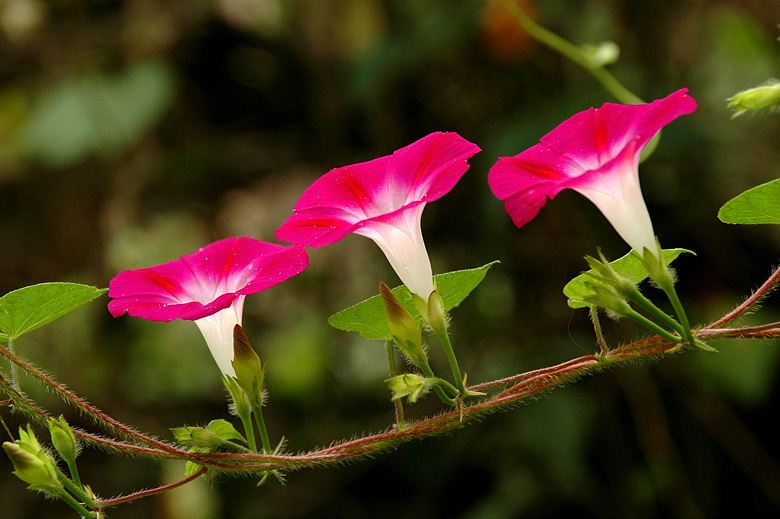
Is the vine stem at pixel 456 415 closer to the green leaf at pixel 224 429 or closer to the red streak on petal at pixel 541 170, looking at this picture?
the green leaf at pixel 224 429

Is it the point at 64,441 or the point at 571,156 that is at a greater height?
the point at 571,156

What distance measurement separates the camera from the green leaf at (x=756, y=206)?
29.3 inches

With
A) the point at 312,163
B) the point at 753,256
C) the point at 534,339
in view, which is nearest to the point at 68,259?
the point at 312,163

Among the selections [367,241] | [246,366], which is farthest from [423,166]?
[367,241]

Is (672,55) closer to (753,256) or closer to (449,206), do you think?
(753,256)

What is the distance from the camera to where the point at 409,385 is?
0.72 metres

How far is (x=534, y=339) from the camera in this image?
2.33 m

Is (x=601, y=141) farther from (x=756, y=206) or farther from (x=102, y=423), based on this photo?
(x=102, y=423)

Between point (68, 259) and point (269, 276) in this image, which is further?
point (68, 259)

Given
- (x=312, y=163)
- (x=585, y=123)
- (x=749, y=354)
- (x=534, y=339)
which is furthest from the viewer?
→ (x=312, y=163)

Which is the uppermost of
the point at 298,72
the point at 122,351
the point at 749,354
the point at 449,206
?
the point at 298,72

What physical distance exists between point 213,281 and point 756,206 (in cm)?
59

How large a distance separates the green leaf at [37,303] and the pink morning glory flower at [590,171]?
44 cm

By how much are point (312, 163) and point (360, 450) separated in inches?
81.4
